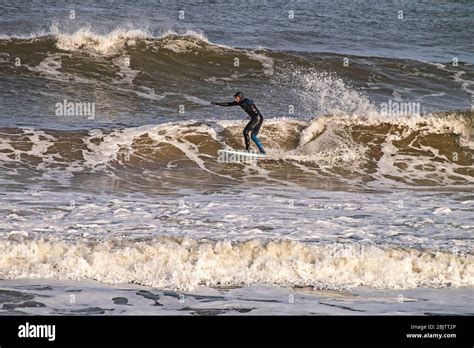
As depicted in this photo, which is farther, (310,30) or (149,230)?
(310,30)

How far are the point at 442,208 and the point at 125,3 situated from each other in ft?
66.9

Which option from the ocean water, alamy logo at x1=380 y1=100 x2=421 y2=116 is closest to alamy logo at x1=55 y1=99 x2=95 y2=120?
the ocean water

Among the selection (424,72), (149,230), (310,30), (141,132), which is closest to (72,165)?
(141,132)

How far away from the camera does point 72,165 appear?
48.8 ft

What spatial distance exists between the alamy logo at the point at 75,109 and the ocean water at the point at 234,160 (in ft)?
0.29

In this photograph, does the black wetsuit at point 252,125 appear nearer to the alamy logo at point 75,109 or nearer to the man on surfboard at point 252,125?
the man on surfboard at point 252,125

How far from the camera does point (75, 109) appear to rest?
19.0 meters

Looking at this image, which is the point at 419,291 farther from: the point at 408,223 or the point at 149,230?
the point at 149,230

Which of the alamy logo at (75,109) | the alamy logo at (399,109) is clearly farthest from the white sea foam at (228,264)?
the alamy logo at (399,109)
